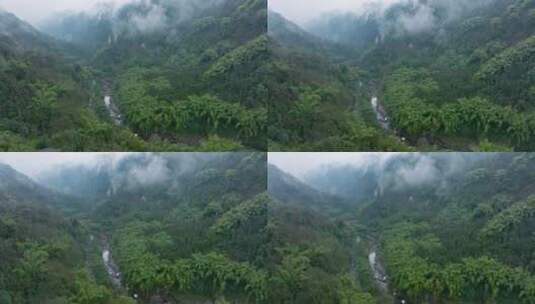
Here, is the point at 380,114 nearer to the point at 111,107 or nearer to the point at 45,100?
the point at 111,107

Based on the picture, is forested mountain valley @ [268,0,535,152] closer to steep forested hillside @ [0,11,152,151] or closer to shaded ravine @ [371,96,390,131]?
shaded ravine @ [371,96,390,131]

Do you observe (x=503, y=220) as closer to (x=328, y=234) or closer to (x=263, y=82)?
(x=328, y=234)

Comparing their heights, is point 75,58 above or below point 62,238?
above

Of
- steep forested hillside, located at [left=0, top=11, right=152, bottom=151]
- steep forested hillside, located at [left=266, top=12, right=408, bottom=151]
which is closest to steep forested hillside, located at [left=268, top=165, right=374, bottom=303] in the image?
steep forested hillside, located at [left=266, top=12, right=408, bottom=151]

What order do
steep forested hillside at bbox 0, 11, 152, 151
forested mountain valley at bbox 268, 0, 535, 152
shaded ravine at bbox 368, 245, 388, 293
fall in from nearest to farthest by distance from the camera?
steep forested hillside at bbox 0, 11, 152, 151 → forested mountain valley at bbox 268, 0, 535, 152 → shaded ravine at bbox 368, 245, 388, 293

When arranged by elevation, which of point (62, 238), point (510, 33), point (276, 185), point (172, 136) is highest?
point (510, 33)

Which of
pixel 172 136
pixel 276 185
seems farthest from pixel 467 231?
pixel 172 136

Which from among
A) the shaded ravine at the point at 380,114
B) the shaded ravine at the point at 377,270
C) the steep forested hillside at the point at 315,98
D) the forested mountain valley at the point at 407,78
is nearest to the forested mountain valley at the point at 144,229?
the steep forested hillside at the point at 315,98

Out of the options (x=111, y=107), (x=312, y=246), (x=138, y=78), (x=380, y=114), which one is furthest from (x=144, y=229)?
(x=380, y=114)
